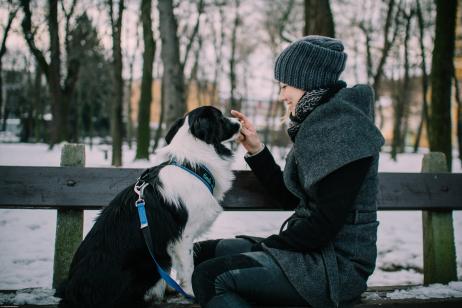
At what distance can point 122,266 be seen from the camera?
92.7 inches

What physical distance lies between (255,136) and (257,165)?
23 cm

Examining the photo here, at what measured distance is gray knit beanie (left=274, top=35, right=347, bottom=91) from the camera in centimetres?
213

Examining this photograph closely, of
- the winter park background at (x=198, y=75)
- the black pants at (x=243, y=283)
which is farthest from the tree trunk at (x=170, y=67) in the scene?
the black pants at (x=243, y=283)

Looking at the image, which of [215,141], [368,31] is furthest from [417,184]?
[368,31]

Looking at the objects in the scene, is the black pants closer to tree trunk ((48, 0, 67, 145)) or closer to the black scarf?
the black scarf

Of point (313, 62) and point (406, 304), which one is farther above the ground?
point (313, 62)

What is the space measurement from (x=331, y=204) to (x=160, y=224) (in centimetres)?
114

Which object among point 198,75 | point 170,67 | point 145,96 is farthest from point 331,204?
point 198,75

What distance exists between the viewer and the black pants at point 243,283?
1982 mm

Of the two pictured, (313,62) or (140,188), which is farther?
(140,188)

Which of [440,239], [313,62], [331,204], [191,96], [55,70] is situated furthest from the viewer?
[191,96]

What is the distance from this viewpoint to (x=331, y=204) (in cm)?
189

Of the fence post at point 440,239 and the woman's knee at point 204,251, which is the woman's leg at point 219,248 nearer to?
the woman's knee at point 204,251

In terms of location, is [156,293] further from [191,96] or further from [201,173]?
[191,96]
